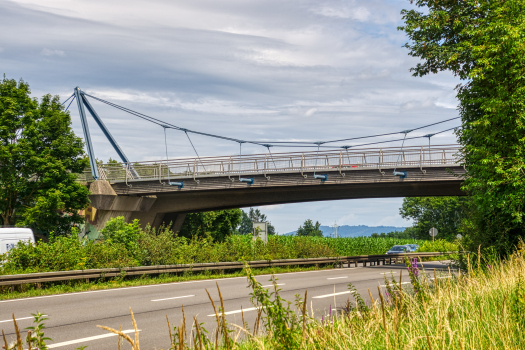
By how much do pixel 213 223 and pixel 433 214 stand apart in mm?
50761

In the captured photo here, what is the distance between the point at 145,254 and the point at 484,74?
14.3 metres

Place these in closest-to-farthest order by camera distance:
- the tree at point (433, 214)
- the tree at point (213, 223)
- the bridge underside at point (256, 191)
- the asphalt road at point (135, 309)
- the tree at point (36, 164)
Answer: the asphalt road at point (135, 309)
the bridge underside at point (256, 191)
the tree at point (36, 164)
the tree at point (213, 223)
the tree at point (433, 214)

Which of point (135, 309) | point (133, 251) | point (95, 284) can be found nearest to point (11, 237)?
point (95, 284)

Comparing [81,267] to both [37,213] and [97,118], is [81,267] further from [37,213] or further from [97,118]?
[97,118]

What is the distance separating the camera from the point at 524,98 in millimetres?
12602

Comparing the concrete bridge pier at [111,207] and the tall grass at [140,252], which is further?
the concrete bridge pier at [111,207]

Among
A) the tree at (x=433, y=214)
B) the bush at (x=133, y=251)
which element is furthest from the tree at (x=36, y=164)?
the tree at (x=433, y=214)

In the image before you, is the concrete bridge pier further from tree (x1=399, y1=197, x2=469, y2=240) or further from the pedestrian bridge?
tree (x1=399, y1=197, x2=469, y2=240)

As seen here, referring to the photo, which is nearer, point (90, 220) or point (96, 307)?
point (96, 307)

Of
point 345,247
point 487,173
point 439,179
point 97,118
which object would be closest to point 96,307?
point 487,173

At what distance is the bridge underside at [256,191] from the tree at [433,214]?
54379 mm

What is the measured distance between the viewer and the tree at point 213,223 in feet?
190

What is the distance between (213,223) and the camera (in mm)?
60812

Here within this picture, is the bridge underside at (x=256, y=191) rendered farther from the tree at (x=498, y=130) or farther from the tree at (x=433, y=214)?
the tree at (x=433, y=214)
